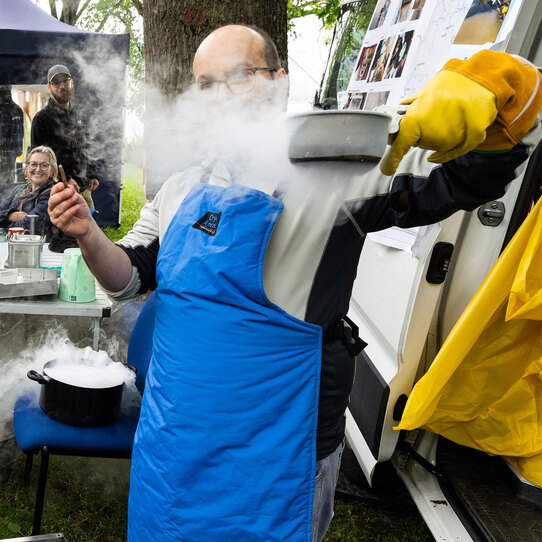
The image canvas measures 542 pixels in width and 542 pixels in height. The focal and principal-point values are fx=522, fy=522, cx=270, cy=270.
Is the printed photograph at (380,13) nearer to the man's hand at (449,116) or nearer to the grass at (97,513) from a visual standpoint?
the man's hand at (449,116)

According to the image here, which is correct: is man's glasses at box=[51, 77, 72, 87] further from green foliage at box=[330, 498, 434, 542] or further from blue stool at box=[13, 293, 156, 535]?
green foliage at box=[330, 498, 434, 542]

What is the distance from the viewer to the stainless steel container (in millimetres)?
2934

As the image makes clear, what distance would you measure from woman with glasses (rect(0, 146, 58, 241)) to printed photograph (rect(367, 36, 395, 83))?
2621 mm

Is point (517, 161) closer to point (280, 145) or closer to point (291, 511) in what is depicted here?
point (280, 145)

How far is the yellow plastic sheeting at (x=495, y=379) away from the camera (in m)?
1.84

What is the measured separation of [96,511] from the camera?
268cm

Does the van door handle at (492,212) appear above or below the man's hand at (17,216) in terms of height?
above

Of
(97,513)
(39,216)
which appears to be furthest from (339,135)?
(39,216)

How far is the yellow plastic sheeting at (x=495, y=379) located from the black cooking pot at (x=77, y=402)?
4.06ft

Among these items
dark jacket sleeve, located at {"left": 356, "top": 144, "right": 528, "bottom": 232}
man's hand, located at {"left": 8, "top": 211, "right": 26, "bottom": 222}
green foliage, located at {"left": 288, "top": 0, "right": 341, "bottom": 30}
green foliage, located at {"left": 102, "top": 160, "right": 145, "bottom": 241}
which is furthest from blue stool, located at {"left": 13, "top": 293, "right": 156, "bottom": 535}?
green foliage, located at {"left": 288, "top": 0, "right": 341, "bottom": 30}

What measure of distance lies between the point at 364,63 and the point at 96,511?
2.85 metres

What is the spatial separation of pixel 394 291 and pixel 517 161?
1.22 metres

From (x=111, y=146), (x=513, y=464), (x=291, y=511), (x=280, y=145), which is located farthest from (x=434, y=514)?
(x=111, y=146)

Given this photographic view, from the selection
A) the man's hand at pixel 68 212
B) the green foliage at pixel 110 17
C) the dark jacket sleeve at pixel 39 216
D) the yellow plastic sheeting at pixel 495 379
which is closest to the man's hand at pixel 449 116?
the man's hand at pixel 68 212
